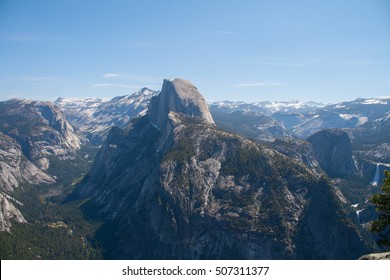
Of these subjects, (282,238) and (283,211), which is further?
(283,211)

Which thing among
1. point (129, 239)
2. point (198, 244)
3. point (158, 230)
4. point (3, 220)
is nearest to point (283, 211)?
point (198, 244)

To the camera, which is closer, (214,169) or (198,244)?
(198,244)

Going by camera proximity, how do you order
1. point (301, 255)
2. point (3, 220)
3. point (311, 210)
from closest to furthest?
point (301, 255) → point (311, 210) → point (3, 220)

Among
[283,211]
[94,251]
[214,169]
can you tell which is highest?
[214,169]
